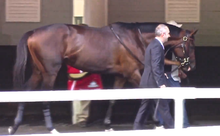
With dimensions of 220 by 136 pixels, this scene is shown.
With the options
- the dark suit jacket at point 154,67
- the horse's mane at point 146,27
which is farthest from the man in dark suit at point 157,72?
the horse's mane at point 146,27

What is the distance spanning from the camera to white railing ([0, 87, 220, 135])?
195 inches

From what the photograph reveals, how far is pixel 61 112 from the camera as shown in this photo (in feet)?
31.1

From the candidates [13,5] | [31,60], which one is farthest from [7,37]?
[31,60]

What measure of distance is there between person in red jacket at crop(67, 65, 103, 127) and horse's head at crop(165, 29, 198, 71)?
63.6 inches

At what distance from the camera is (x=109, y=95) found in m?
5.08

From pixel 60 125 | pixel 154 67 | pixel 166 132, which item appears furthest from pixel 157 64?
pixel 60 125

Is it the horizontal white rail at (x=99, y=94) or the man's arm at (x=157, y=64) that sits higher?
the man's arm at (x=157, y=64)

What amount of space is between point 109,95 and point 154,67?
1.37 metres

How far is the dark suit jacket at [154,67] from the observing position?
20.5ft

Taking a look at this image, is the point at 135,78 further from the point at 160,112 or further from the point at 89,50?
the point at 160,112

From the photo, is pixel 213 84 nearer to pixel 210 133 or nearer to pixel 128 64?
pixel 128 64

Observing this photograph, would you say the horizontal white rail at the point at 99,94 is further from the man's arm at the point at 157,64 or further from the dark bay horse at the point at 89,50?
the dark bay horse at the point at 89,50

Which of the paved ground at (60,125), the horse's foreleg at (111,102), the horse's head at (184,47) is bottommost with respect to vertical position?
the paved ground at (60,125)

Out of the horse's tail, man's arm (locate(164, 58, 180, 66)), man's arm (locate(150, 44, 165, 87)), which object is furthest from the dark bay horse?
man's arm (locate(150, 44, 165, 87))
